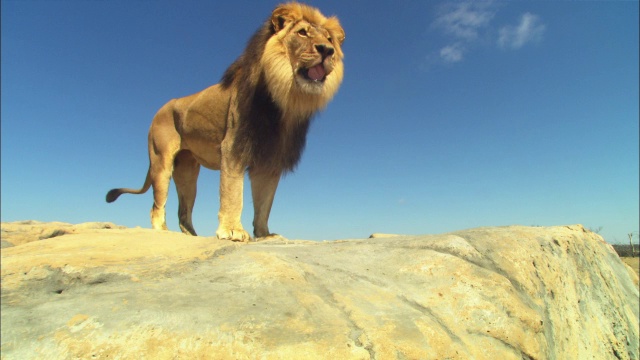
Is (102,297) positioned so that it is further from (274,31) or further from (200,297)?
(274,31)

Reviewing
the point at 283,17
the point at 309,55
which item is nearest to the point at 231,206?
the point at 309,55

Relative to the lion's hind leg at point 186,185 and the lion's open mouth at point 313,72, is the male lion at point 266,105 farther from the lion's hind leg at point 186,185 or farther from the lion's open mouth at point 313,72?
the lion's hind leg at point 186,185

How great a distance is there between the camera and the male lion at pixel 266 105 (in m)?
4.18

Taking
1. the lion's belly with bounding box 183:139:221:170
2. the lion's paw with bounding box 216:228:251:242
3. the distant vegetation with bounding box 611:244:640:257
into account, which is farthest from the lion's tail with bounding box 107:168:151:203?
the distant vegetation with bounding box 611:244:640:257

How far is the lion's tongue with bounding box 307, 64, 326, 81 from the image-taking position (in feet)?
13.9

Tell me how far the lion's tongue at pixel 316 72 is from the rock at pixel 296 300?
7.15 ft

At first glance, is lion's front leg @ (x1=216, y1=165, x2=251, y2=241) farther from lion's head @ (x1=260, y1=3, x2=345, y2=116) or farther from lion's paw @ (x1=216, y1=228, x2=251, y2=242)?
lion's head @ (x1=260, y1=3, x2=345, y2=116)

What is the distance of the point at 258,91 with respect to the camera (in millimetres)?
4320

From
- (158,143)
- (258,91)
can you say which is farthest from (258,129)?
(158,143)

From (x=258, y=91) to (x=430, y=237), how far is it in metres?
2.59

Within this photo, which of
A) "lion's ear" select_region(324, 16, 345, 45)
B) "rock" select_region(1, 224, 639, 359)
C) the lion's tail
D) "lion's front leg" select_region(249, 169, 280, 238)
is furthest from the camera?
the lion's tail

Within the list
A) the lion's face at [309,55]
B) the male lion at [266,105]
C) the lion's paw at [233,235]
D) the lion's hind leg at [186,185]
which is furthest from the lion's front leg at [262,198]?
the lion's hind leg at [186,185]

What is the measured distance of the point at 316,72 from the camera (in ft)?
14.0

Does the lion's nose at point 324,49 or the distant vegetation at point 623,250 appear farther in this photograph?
the distant vegetation at point 623,250
